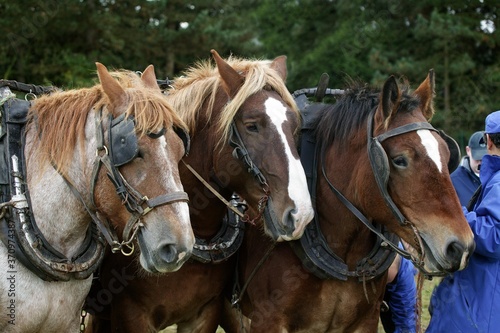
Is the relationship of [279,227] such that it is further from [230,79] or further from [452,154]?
[452,154]

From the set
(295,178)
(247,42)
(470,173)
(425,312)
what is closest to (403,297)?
(470,173)

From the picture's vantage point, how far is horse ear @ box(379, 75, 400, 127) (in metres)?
3.40

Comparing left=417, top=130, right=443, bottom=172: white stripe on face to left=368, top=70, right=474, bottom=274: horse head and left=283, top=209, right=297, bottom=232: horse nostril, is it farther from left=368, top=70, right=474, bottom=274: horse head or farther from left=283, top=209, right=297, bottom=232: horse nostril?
left=283, top=209, right=297, bottom=232: horse nostril

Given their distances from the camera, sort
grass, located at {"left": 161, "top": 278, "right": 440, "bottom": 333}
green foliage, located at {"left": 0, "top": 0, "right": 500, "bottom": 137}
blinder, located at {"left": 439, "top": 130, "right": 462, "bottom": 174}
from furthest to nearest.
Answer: green foliage, located at {"left": 0, "top": 0, "right": 500, "bottom": 137} → grass, located at {"left": 161, "top": 278, "right": 440, "bottom": 333} → blinder, located at {"left": 439, "top": 130, "right": 462, "bottom": 174}

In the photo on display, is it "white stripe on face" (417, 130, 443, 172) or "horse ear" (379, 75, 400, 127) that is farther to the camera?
"horse ear" (379, 75, 400, 127)

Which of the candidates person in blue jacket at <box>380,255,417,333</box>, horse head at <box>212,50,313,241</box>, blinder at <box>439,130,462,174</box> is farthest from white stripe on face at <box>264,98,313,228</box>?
person in blue jacket at <box>380,255,417,333</box>

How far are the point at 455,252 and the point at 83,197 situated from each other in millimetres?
1865

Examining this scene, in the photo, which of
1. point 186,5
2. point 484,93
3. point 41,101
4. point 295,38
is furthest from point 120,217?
point 295,38

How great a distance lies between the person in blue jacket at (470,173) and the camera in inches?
210

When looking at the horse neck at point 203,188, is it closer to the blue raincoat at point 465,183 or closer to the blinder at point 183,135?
the blinder at point 183,135

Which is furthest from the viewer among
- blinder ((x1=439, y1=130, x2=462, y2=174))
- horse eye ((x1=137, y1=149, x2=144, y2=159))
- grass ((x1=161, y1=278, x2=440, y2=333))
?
grass ((x1=161, y1=278, x2=440, y2=333))

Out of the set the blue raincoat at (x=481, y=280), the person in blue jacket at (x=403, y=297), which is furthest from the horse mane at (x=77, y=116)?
the person in blue jacket at (x=403, y=297)

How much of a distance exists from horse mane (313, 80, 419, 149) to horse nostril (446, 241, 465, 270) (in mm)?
815

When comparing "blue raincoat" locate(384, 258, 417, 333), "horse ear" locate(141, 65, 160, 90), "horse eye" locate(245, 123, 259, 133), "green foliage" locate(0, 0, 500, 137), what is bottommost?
"green foliage" locate(0, 0, 500, 137)
